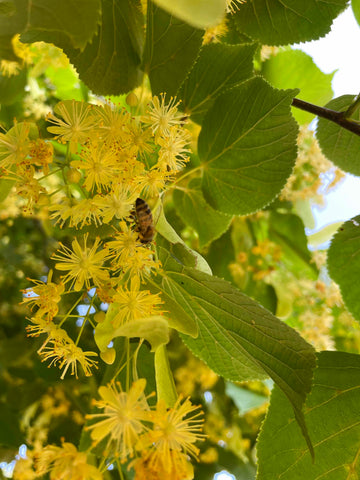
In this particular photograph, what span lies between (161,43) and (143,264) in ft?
1.16

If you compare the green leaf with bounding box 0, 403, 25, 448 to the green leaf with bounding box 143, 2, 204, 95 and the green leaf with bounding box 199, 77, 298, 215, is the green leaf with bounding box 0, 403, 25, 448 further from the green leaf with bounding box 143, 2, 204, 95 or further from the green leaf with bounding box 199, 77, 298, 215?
the green leaf with bounding box 143, 2, 204, 95

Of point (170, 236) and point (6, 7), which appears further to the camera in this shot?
point (170, 236)

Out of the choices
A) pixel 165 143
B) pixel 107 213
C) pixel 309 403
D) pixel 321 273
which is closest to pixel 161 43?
pixel 165 143

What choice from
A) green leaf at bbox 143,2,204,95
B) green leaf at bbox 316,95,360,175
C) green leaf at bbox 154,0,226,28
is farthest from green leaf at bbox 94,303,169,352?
green leaf at bbox 316,95,360,175

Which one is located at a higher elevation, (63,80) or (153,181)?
(153,181)

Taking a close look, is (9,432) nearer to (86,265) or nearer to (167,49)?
(86,265)

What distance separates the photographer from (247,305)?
0.63 metres

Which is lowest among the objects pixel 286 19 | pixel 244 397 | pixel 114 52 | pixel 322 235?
pixel 244 397

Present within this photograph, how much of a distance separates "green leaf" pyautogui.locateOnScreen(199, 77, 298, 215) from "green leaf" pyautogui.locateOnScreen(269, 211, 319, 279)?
0.64m

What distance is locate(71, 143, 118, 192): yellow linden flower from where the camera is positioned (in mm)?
575

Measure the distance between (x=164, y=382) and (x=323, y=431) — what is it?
328mm

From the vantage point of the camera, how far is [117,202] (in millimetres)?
586

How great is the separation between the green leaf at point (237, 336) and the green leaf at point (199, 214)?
339mm

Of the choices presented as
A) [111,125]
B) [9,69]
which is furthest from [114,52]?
[9,69]
